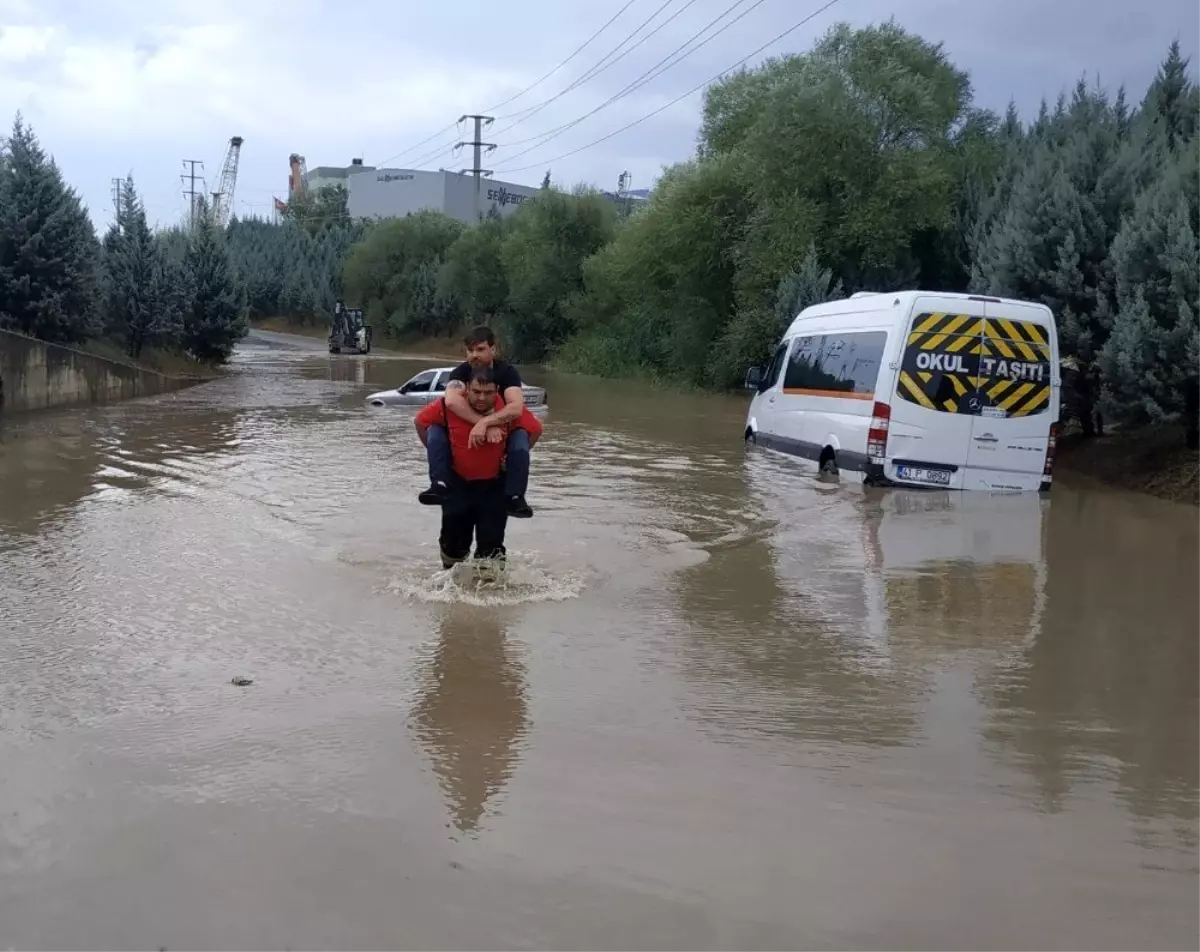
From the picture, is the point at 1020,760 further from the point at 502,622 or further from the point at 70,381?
the point at 70,381

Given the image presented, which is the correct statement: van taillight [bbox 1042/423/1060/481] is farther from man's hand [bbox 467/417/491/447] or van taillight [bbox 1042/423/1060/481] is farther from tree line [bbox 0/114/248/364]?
tree line [bbox 0/114/248/364]

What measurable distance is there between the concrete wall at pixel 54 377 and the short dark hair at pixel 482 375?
1649 cm

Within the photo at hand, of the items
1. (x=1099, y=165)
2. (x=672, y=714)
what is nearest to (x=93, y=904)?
(x=672, y=714)

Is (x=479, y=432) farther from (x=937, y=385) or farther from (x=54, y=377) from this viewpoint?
(x=54, y=377)

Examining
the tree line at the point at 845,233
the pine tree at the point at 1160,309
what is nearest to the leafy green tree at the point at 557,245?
the tree line at the point at 845,233

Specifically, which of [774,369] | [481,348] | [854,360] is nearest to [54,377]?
[774,369]

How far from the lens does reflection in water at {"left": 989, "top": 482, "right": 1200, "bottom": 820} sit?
4883 mm

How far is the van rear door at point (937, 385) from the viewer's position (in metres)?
12.3

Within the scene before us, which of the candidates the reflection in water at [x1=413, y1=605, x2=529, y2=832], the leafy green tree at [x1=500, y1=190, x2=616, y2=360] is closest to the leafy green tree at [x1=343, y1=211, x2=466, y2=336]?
the leafy green tree at [x1=500, y1=190, x2=616, y2=360]

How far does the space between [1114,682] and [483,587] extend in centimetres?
384

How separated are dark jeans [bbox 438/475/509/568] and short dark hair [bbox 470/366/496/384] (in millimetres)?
649

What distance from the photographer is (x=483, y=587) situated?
787cm

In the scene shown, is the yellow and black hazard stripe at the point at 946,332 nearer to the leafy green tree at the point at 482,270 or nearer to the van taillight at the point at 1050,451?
the van taillight at the point at 1050,451

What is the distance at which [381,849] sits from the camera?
13.2 feet
